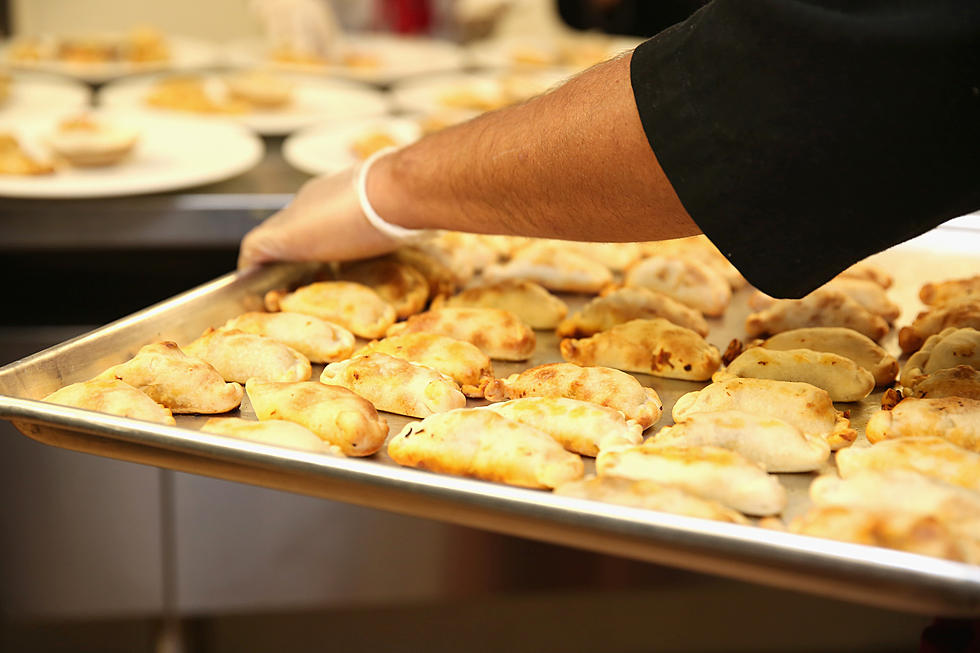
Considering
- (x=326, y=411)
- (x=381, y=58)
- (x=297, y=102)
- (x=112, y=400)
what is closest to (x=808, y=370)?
(x=326, y=411)

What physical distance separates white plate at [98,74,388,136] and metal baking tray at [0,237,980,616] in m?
1.54

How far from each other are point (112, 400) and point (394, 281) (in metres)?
0.60

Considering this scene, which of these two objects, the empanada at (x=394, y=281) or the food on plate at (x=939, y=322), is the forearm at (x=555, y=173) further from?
the food on plate at (x=939, y=322)

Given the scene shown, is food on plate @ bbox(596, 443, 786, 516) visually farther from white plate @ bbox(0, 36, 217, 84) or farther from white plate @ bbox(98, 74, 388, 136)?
white plate @ bbox(0, 36, 217, 84)

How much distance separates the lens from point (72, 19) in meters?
4.97

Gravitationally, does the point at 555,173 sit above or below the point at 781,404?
above

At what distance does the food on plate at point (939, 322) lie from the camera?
4.87 ft

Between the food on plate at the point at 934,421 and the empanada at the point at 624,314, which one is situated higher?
the empanada at the point at 624,314

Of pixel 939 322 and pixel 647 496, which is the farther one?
pixel 939 322

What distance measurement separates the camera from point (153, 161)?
2.30m

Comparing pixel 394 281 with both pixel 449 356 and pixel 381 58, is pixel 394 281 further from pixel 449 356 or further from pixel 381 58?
pixel 381 58

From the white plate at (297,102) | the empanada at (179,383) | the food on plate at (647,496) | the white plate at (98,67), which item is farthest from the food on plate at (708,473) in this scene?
the white plate at (98,67)

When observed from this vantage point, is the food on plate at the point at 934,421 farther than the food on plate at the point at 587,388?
No

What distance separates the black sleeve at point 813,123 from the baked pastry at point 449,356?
0.40m
